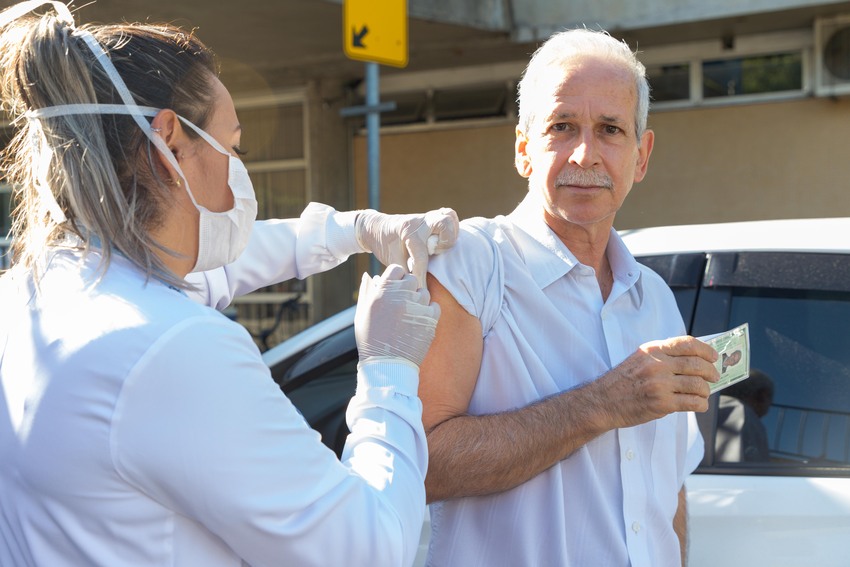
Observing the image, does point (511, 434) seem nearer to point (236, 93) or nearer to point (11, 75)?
point (11, 75)

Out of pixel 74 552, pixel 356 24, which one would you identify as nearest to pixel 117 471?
pixel 74 552

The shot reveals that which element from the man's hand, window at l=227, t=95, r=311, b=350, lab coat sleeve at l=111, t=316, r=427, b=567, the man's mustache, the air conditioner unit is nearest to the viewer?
lab coat sleeve at l=111, t=316, r=427, b=567

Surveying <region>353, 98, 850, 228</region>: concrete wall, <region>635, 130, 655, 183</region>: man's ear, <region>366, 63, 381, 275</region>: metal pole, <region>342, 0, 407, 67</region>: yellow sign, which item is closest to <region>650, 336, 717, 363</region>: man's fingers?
<region>635, 130, 655, 183</region>: man's ear

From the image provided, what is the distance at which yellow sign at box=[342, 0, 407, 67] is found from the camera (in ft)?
12.4

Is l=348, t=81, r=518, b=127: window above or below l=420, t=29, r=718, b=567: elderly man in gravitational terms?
above

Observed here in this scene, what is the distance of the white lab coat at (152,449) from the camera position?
1083 millimetres

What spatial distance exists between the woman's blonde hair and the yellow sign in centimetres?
250

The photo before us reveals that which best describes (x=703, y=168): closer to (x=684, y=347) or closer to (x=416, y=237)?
(x=684, y=347)

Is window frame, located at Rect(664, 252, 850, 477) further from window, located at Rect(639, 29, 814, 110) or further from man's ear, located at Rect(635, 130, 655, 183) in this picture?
window, located at Rect(639, 29, 814, 110)

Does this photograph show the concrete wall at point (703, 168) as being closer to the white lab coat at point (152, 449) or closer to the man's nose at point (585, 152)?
the man's nose at point (585, 152)

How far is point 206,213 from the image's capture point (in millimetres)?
1340

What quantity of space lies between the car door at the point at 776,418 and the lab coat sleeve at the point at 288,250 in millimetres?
1008

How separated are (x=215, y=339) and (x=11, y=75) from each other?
506 mm

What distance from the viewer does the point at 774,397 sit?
2.45m
